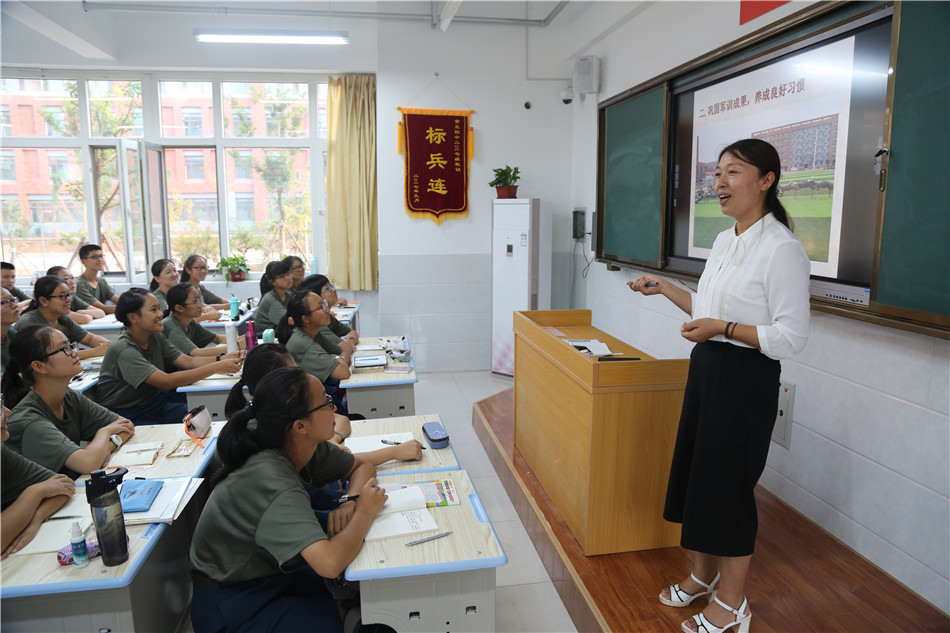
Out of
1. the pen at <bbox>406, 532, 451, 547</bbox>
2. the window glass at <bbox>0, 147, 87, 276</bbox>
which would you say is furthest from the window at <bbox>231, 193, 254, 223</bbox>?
the pen at <bbox>406, 532, 451, 547</bbox>

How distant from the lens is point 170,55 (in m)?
6.86

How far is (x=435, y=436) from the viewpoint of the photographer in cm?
266

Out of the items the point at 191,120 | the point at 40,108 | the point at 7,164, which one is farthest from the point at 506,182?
the point at 7,164

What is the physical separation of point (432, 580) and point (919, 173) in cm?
234

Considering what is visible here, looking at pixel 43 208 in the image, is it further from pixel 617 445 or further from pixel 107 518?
pixel 617 445

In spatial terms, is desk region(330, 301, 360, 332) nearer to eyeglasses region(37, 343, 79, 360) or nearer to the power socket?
the power socket

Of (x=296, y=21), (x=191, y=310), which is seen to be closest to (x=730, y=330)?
(x=191, y=310)

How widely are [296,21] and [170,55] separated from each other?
146 cm

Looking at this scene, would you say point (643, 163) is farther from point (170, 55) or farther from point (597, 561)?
point (170, 55)

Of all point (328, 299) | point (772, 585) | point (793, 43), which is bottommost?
point (772, 585)

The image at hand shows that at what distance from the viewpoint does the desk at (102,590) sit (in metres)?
1.77

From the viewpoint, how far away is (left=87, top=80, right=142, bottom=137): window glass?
715cm

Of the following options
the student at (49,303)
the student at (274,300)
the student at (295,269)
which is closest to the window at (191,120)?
the student at (295,269)

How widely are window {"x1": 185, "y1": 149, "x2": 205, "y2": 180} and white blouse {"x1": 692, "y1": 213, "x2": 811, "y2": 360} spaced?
6921 millimetres
